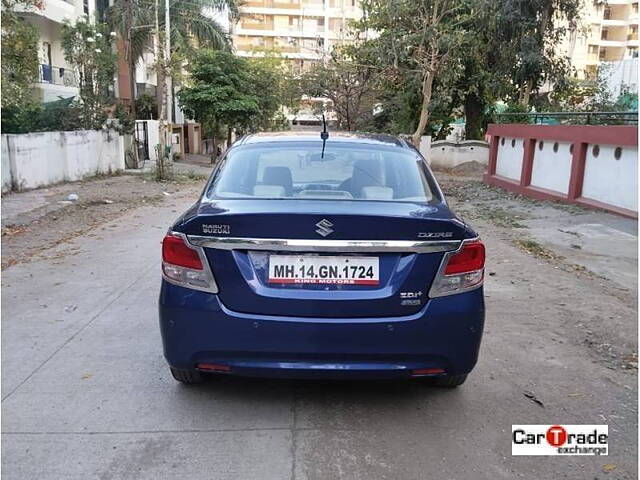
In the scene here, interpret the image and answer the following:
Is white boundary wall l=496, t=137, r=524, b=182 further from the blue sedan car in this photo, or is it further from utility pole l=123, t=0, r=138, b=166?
the blue sedan car

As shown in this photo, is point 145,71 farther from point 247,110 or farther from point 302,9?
point 302,9

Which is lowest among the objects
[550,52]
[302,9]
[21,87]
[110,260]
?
[110,260]

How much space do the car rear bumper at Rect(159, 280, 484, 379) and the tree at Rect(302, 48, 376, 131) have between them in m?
25.4

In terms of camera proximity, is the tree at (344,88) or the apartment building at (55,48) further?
the tree at (344,88)

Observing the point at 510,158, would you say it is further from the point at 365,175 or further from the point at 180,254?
the point at 180,254

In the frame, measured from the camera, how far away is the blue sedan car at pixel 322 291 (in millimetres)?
3133

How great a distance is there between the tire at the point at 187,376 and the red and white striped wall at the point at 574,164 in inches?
410

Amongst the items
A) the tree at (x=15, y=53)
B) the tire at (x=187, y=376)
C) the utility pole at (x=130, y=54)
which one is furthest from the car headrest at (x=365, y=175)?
the utility pole at (x=130, y=54)

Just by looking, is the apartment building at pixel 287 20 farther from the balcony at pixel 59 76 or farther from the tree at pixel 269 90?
the balcony at pixel 59 76

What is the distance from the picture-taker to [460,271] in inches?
128

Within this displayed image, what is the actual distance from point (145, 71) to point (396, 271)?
33.9m

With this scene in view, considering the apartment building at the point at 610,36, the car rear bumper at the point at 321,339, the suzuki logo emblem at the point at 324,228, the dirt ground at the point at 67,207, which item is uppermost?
the apartment building at the point at 610,36

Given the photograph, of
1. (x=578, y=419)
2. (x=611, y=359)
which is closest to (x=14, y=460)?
(x=578, y=419)

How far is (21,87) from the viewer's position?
13070 millimetres
